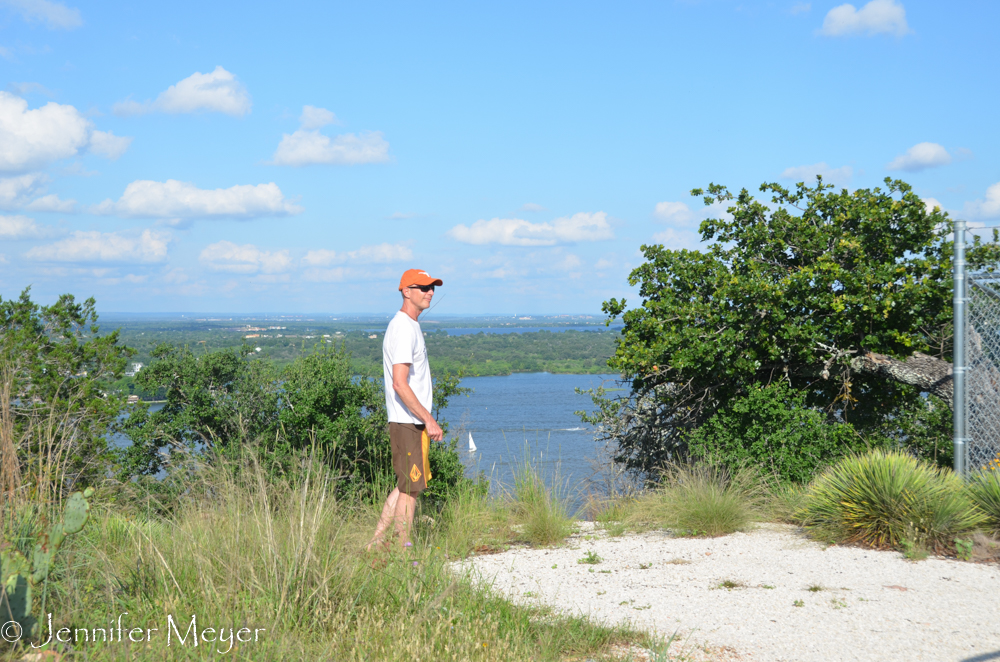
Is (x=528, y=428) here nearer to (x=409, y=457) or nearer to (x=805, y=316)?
(x=805, y=316)

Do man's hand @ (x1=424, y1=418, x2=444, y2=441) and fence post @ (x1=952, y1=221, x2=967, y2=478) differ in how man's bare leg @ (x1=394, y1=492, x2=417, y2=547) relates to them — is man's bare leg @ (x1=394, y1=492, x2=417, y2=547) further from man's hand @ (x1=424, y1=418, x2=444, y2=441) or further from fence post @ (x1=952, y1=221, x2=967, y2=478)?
fence post @ (x1=952, y1=221, x2=967, y2=478)

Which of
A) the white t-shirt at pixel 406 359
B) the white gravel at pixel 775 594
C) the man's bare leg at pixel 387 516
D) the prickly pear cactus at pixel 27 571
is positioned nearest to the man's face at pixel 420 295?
the white t-shirt at pixel 406 359

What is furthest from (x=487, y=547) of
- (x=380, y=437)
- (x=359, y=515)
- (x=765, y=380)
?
(x=765, y=380)

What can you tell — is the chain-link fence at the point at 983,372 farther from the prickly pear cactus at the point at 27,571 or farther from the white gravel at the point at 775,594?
the prickly pear cactus at the point at 27,571

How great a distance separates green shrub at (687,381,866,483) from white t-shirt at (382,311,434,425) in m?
3.69

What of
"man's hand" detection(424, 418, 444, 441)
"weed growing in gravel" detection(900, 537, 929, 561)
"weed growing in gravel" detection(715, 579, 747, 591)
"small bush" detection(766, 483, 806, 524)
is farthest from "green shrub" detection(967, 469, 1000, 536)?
"man's hand" detection(424, 418, 444, 441)

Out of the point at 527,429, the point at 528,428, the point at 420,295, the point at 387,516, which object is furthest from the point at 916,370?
the point at 528,428

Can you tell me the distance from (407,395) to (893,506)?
3.78 m

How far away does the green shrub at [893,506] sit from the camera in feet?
18.2

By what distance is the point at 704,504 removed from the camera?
6.43 m

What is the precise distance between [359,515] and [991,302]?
220 inches

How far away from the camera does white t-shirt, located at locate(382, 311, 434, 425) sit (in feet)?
16.5

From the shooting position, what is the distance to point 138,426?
877 centimetres

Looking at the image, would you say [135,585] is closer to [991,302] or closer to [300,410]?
[300,410]
